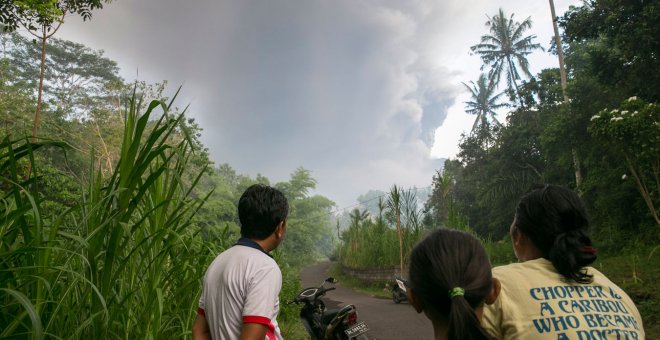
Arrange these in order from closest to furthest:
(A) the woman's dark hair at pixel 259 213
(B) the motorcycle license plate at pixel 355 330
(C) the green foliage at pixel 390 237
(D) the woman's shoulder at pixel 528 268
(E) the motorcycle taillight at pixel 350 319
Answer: (D) the woman's shoulder at pixel 528 268, (A) the woman's dark hair at pixel 259 213, (B) the motorcycle license plate at pixel 355 330, (E) the motorcycle taillight at pixel 350 319, (C) the green foliage at pixel 390 237

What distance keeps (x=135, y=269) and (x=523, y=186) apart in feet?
73.3

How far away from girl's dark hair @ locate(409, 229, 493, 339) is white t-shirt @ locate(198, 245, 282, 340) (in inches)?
20.2

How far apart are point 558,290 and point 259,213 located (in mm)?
996

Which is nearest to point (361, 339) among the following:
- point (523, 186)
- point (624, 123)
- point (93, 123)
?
point (624, 123)

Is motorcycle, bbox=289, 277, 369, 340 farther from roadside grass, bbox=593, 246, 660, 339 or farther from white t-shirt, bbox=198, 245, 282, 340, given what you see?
roadside grass, bbox=593, 246, 660, 339

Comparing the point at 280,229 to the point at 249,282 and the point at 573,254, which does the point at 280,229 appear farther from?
the point at 573,254

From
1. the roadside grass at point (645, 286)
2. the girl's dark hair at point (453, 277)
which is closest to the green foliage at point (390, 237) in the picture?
the roadside grass at point (645, 286)

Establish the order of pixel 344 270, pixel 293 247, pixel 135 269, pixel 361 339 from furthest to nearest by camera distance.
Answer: pixel 293 247
pixel 344 270
pixel 361 339
pixel 135 269

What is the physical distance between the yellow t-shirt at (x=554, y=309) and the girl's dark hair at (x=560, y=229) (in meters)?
0.05

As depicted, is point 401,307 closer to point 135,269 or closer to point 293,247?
point 135,269

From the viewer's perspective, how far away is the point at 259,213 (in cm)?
161

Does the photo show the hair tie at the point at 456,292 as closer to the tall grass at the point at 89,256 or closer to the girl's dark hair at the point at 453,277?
the girl's dark hair at the point at 453,277

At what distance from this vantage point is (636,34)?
429 inches

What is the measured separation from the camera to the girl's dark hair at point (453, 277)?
1.04 metres
